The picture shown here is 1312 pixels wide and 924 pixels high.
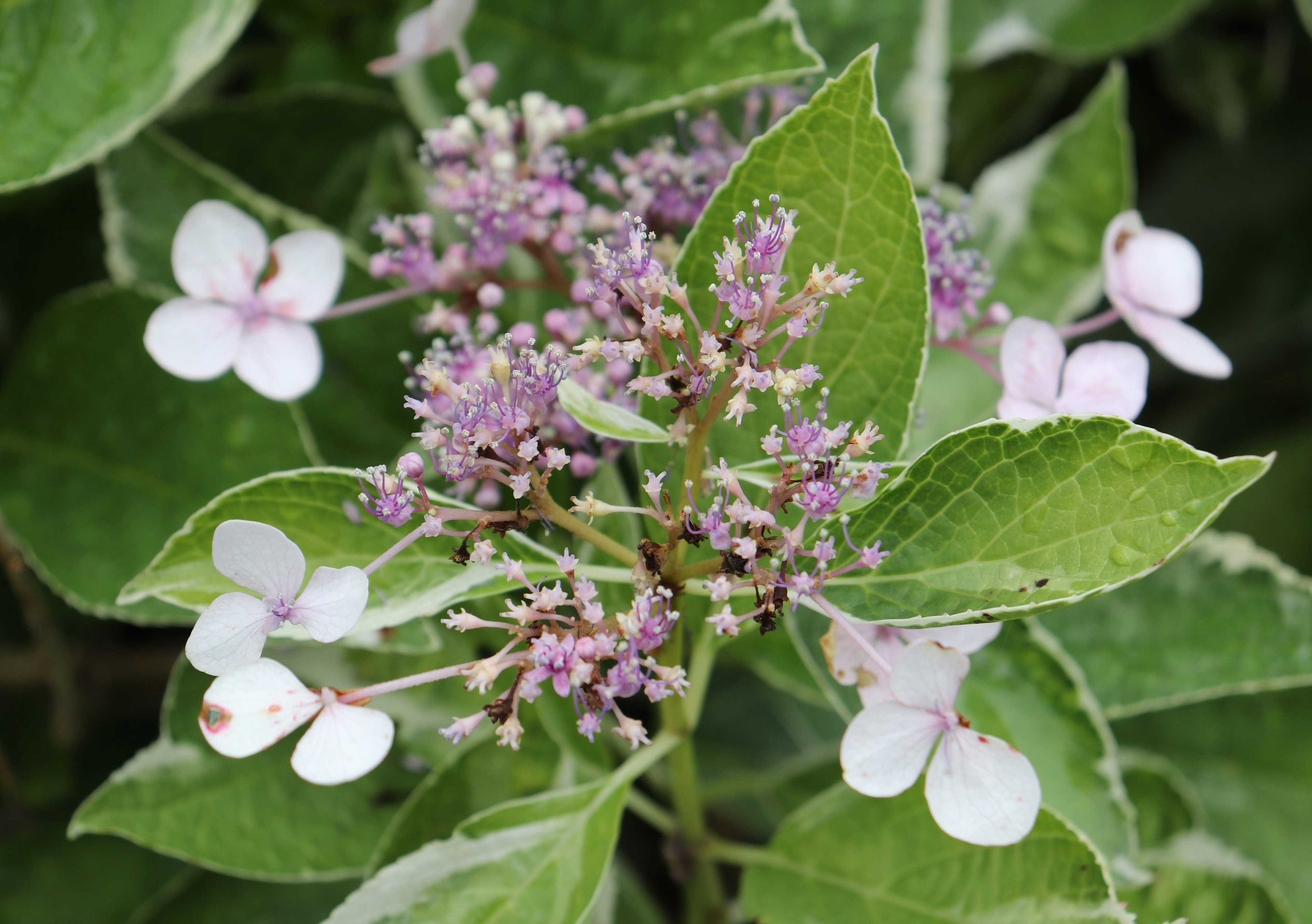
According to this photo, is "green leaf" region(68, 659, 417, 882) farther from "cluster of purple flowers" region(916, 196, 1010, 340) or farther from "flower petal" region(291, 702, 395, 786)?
"cluster of purple flowers" region(916, 196, 1010, 340)

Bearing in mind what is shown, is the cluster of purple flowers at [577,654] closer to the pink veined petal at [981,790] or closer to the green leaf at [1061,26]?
the pink veined petal at [981,790]

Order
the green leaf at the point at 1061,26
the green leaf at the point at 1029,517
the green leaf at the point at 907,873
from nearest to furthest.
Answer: the green leaf at the point at 1029,517, the green leaf at the point at 907,873, the green leaf at the point at 1061,26

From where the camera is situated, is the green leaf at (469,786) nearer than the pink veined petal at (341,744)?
No

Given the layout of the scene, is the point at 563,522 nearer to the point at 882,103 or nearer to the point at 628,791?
the point at 628,791

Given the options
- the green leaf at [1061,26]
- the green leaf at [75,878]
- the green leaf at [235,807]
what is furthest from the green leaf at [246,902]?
the green leaf at [1061,26]

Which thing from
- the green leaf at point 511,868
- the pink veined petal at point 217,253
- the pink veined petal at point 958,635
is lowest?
the green leaf at point 511,868

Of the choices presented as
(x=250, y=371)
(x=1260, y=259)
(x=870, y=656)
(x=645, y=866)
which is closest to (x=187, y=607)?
(x=250, y=371)

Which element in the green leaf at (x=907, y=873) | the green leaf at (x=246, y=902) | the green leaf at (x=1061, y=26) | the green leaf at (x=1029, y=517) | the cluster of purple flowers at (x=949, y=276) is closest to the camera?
the green leaf at (x=1029, y=517)

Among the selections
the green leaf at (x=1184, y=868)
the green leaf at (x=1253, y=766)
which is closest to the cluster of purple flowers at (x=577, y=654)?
the green leaf at (x=1184, y=868)

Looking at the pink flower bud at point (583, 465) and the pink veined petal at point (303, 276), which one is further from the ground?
the pink veined petal at point (303, 276)
